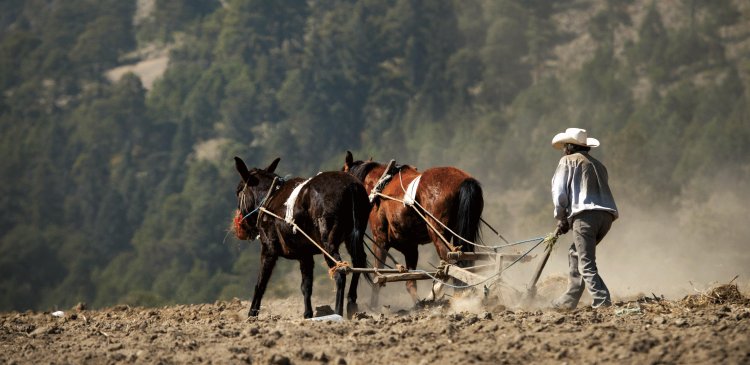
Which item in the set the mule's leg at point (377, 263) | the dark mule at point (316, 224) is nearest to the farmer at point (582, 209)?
the dark mule at point (316, 224)

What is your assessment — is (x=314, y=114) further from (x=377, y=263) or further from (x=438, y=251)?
(x=438, y=251)

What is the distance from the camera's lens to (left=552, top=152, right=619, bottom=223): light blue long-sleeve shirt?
10.5 m

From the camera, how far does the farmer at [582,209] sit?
412 inches

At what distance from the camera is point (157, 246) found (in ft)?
267

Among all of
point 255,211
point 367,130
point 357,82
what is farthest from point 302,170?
point 255,211

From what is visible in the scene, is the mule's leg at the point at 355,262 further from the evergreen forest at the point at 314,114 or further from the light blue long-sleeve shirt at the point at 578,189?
the evergreen forest at the point at 314,114

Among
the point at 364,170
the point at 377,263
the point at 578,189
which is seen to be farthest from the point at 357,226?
the point at 364,170

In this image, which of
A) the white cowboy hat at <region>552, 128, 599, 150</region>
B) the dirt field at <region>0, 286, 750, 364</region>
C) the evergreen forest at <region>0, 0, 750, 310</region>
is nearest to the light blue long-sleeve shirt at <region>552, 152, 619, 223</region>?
the white cowboy hat at <region>552, 128, 599, 150</region>

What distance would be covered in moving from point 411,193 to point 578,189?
11.4 ft

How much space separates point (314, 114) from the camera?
9700cm

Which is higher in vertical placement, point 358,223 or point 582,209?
point 582,209

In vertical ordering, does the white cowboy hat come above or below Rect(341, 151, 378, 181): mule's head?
below

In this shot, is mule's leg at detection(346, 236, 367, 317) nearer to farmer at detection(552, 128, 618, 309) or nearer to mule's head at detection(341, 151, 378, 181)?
farmer at detection(552, 128, 618, 309)

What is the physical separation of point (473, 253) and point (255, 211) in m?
2.81
